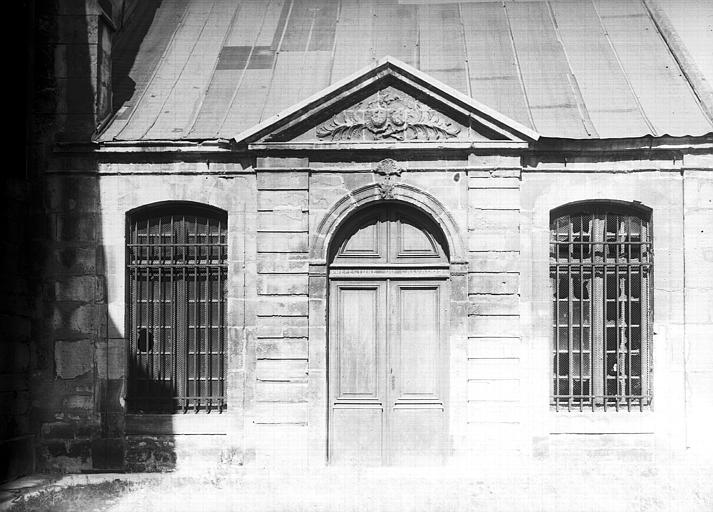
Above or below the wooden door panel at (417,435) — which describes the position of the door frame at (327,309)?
above

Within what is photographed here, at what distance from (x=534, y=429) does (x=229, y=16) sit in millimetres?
7546

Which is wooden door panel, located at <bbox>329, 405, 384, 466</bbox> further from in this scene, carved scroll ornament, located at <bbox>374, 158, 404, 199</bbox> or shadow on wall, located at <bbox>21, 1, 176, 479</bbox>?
carved scroll ornament, located at <bbox>374, 158, 404, 199</bbox>

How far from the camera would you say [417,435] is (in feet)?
33.2

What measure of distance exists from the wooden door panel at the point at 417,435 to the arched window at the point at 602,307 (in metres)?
1.49

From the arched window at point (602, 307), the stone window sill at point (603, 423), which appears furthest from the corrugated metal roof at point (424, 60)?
the stone window sill at point (603, 423)

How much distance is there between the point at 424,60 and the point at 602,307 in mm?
4241

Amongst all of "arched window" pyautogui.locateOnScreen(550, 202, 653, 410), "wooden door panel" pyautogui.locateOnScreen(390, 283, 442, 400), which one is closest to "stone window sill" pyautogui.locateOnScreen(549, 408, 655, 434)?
"arched window" pyautogui.locateOnScreen(550, 202, 653, 410)

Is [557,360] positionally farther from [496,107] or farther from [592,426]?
[496,107]

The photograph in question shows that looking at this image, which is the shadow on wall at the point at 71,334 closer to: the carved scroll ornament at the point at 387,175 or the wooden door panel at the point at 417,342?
the wooden door panel at the point at 417,342

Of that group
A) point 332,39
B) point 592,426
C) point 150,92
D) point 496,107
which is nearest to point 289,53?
point 332,39

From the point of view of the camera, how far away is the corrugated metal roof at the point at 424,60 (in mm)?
10539

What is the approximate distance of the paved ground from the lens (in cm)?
925

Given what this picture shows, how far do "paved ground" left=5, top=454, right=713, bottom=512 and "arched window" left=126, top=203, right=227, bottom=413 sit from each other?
1123 mm

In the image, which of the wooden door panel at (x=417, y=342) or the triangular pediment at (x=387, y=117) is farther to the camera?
the wooden door panel at (x=417, y=342)
